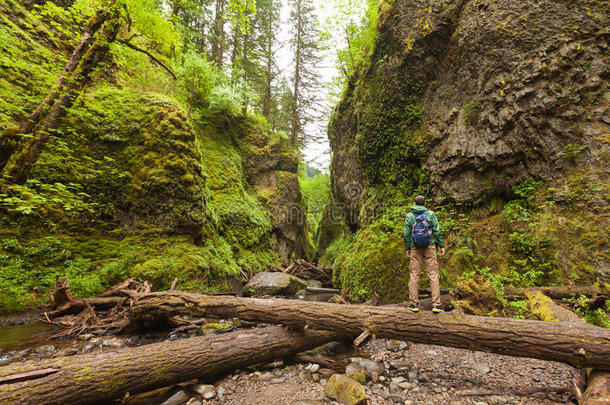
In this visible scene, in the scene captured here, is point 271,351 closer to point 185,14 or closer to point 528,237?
point 528,237

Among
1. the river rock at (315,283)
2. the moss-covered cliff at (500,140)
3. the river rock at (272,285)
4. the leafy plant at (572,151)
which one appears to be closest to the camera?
the moss-covered cliff at (500,140)

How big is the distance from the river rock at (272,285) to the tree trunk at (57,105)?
767 cm

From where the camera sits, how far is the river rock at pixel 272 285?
962 cm

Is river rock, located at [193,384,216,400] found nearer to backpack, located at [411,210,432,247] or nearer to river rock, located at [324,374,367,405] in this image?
river rock, located at [324,374,367,405]

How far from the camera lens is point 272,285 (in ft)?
32.0

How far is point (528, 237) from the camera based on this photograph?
6367 millimetres

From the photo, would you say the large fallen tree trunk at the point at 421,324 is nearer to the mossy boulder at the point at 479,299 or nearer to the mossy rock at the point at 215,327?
the mossy rock at the point at 215,327

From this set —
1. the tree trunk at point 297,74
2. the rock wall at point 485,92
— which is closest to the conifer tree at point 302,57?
the tree trunk at point 297,74

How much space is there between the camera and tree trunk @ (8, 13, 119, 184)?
18.3 feet

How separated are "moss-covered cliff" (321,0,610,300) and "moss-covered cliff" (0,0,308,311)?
6813 mm

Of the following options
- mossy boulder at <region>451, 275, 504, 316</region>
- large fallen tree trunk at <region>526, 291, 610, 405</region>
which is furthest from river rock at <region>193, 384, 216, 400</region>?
mossy boulder at <region>451, 275, 504, 316</region>

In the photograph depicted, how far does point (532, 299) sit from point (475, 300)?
1.24 meters

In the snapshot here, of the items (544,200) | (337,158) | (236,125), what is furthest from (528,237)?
(236,125)

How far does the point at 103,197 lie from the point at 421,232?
9701 mm
